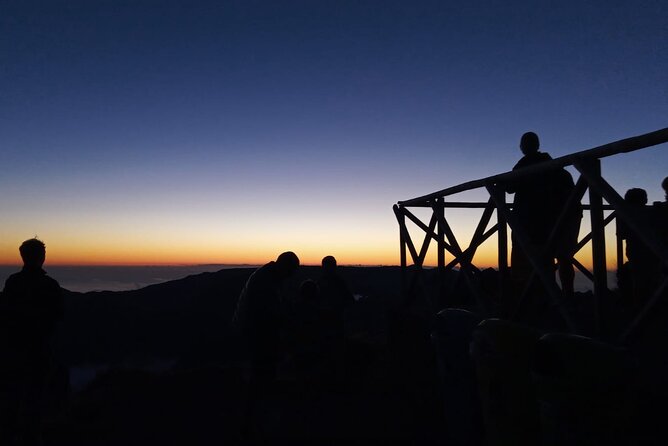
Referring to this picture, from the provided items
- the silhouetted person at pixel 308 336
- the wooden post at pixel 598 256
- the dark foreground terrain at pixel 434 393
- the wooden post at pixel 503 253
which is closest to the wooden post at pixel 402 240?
the dark foreground terrain at pixel 434 393

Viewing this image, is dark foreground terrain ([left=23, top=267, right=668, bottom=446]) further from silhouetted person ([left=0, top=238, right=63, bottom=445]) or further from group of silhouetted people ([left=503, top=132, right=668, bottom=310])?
group of silhouetted people ([left=503, top=132, right=668, bottom=310])

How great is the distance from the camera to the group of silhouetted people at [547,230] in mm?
3986

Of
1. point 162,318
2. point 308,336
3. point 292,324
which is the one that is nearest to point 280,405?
point 308,336

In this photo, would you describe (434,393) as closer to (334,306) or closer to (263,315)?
(263,315)

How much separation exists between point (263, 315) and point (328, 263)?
303 cm

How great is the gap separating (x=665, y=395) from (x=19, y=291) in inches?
184

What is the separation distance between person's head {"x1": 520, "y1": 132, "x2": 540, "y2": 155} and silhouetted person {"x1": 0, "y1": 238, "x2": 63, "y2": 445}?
495 centimetres

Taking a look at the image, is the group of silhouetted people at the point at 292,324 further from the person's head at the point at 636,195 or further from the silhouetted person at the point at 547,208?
the person's head at the point at 636,195

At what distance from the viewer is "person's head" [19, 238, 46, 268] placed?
13.1 feet

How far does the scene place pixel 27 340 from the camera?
3.90 metres

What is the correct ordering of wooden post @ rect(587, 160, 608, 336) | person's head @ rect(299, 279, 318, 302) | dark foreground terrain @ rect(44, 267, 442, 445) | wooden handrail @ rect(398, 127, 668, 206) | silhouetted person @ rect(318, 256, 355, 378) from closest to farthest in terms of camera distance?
wooden handrail @ rect(398, 127, 668, 206) → wooden post @ rect(587, 160, 608, 336) → dark foreground terrain @ rect(44, 267, 442, 445) → silhouetted person @ rect(318, 256, 355, 378) → person's head @ rect(299, 279, 318, 302)

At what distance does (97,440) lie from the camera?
17.0 feet

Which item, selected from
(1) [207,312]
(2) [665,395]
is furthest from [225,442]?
(1) [207,312]

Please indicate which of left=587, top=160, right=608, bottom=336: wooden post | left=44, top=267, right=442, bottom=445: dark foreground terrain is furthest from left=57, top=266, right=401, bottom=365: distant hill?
left=587, top=160, right=608, bottom=336: wooden post
